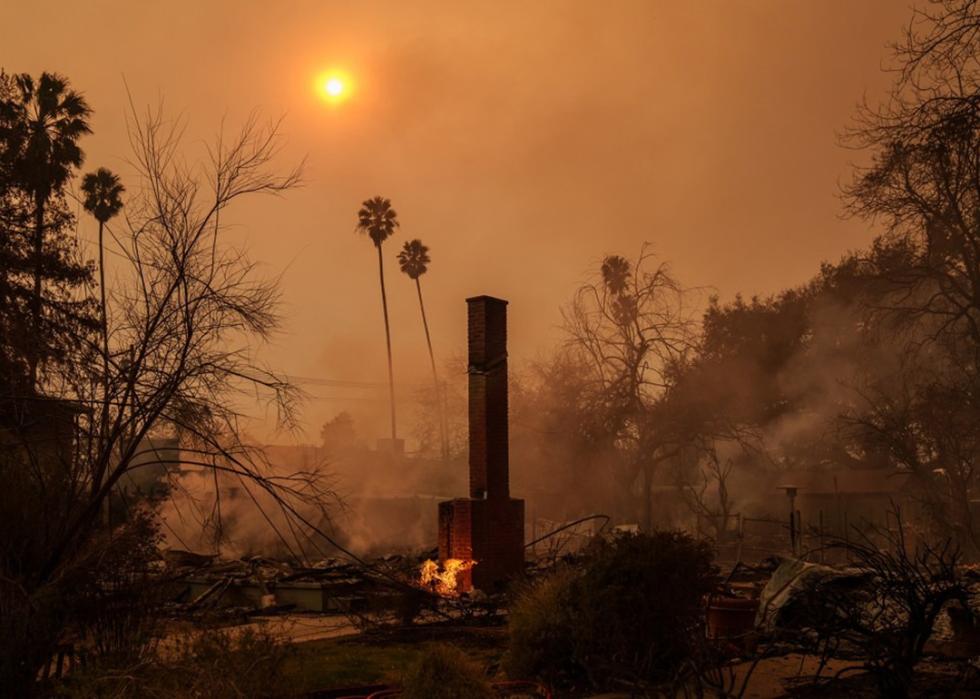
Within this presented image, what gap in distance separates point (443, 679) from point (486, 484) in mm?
11533

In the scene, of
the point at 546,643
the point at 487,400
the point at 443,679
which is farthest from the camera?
the point at 487,400

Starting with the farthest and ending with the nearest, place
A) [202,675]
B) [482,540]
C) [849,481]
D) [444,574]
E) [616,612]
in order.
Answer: [849,481]
[482,540]
[444,574]
[616,612]
[202,675]

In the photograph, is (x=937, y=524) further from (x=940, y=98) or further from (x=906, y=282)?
(x=940, y=98)

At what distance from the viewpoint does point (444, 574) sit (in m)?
17.0

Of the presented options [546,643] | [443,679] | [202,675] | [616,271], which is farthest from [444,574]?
[616,271]

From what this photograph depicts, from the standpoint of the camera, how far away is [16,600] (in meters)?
6.64

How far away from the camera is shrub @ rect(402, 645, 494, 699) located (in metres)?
6.37

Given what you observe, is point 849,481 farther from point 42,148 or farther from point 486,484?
point 42,148

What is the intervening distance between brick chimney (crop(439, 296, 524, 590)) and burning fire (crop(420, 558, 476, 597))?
18cm

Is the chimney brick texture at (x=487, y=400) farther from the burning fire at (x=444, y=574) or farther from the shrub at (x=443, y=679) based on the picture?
the shrub at (x=443, y=679)

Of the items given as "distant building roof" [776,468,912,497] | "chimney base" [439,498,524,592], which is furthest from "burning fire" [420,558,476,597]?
"distant building roof" [776,468,912,497]

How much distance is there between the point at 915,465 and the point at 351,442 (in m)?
32.9

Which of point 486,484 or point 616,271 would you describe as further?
point 616,271

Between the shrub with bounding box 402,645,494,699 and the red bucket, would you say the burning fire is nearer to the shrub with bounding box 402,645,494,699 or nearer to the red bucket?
the red bucket
